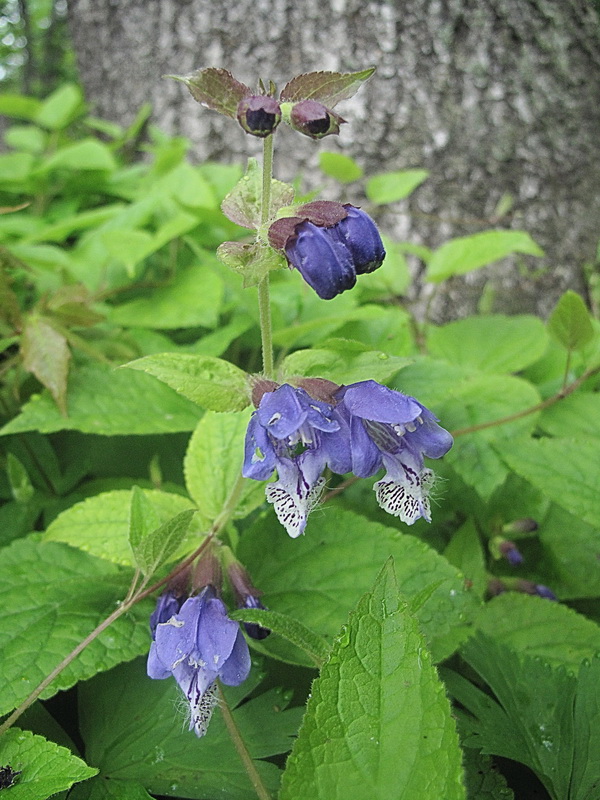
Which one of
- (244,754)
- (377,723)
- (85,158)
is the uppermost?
(85,158)

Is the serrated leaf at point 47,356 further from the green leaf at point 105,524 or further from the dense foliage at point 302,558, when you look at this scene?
the green leaf at point 105,524

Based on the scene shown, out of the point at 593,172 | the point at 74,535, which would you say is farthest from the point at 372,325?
the point at 593,172

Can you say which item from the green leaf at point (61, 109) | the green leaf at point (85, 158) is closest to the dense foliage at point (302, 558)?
the green leaf at point (85, 158)

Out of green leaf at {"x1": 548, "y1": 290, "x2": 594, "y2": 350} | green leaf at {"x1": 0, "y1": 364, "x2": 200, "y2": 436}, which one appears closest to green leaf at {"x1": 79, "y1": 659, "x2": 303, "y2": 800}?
green leaf at {"x1": 0, "y1": 364, "x2": 200, "y2": 436}

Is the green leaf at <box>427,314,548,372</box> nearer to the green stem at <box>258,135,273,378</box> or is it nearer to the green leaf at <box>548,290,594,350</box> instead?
the green leaf at <box>548,290,594,350</box>

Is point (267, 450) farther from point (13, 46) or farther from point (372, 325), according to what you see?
point (13, 46)

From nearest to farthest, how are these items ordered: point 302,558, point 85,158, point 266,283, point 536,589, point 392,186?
point 266,283 < point 302,558 < point 536,589 < point 392,186 < point 85,158

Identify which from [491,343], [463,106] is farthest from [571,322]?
[463,106]

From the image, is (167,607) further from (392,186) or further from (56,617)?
(392,186)
